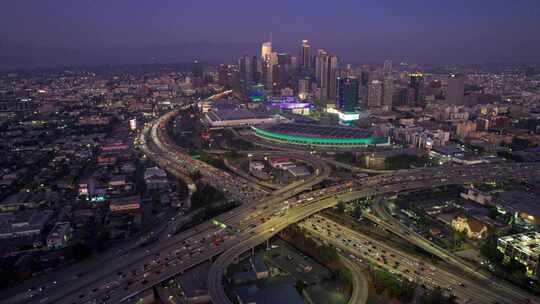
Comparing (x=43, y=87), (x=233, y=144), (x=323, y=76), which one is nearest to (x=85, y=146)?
(x=233, y=144)

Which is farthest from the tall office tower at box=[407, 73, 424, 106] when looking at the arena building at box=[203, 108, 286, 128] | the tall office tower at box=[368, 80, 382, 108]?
the arena building at box=[203, 108, 286, 128]

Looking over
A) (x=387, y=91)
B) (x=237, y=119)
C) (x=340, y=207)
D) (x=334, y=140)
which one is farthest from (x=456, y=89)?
(x=340, y=207)

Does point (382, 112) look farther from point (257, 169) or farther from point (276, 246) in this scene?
point (276, 246)

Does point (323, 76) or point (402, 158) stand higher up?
point (323, 76)

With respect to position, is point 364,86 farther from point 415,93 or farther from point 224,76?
point 224,76

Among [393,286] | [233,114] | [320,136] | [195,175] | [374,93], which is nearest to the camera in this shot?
[393,286]

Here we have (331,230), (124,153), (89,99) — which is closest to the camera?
(331,230)
